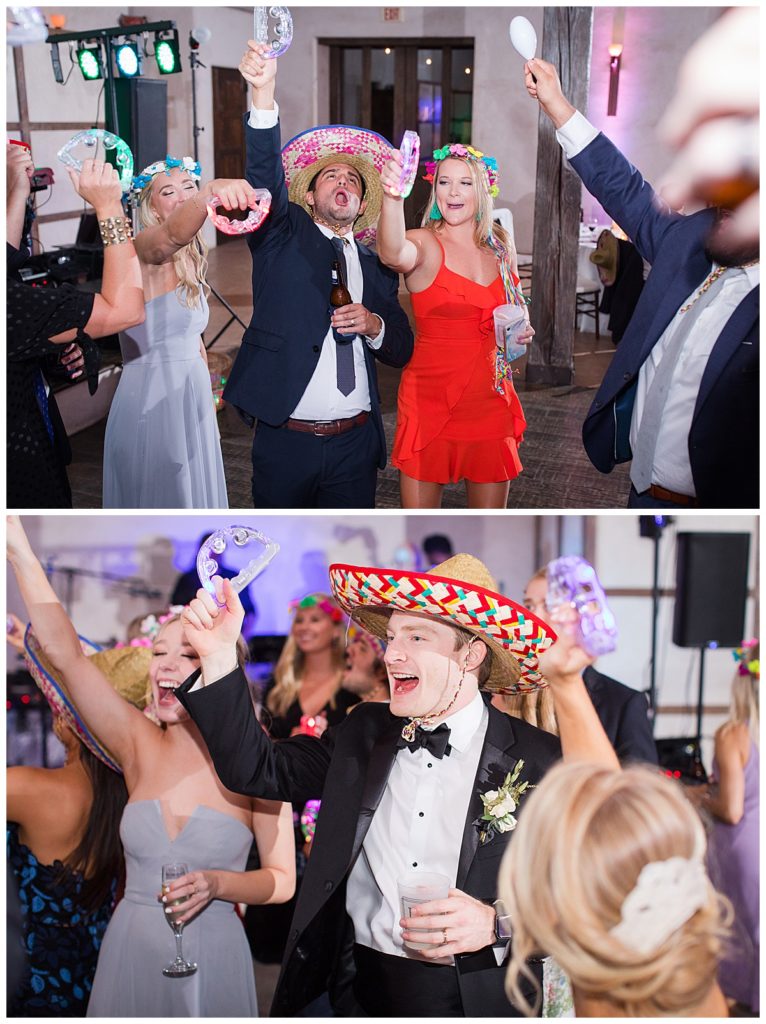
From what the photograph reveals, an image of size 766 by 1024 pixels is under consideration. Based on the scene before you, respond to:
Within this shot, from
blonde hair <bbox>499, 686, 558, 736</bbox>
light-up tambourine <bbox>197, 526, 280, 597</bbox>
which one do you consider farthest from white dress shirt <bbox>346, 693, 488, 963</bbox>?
light-up tambourine <bbox>197, 526, 280, 597</bbox>

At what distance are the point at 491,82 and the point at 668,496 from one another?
683 centimetres

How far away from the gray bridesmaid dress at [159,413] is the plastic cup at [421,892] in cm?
138

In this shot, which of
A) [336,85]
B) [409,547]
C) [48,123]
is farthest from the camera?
[336,85]

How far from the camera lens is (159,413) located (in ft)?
9.28

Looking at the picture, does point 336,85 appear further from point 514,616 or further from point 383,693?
point 514,616

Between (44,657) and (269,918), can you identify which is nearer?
(44,657)

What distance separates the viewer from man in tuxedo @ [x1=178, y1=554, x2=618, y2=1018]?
2012 mm

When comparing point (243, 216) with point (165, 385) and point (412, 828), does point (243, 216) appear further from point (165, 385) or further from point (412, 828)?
point (412, 828)

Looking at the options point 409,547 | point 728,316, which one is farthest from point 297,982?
point 409,547

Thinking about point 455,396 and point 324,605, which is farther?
point 324,605

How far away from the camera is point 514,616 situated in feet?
6.57

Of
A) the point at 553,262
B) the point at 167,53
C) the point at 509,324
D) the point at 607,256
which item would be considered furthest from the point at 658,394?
the point at 167,53

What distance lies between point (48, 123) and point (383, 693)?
20.8 ft

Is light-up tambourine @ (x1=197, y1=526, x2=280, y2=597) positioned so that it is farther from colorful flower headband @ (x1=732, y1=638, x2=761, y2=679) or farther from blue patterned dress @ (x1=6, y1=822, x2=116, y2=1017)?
colorful flower headband @ (x1=732, y1=638, x2=761, y2=679)
